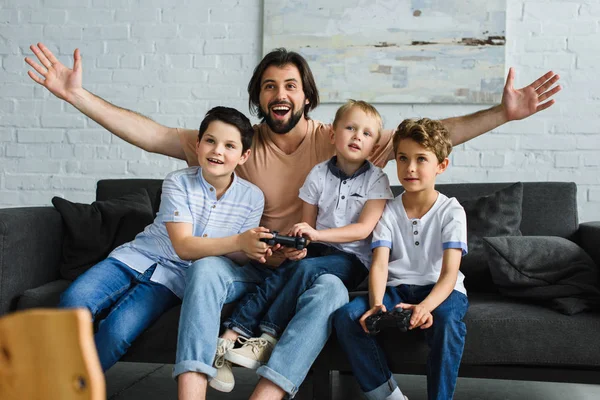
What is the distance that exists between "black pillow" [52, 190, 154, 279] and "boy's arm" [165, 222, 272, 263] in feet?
1.49

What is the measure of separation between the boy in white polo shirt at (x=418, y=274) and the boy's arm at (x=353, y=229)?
0.08ft

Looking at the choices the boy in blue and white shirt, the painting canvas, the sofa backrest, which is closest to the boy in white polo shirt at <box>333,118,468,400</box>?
the boy in blue and white shirt

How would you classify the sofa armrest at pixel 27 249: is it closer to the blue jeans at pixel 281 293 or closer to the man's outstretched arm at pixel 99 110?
the man's outstretched arm at pixel 99 110

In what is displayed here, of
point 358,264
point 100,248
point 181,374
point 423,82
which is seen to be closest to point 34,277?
point 100,248

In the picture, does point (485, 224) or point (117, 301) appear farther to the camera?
point (485, 224)

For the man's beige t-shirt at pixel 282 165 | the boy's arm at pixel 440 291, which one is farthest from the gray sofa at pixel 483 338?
the man's beige t-shirt at pixel 282 165

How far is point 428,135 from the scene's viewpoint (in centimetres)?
195

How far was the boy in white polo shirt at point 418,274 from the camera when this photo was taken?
1.74 meters

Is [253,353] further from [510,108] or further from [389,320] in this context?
[510,108]

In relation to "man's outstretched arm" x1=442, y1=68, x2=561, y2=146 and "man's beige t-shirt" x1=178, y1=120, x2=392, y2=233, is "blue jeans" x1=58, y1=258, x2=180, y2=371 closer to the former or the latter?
"man's beige t-shirt" x1=178, y1=120, x2=392, y2=233

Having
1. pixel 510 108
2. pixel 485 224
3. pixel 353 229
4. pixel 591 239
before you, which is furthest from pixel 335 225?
pixel 591 239

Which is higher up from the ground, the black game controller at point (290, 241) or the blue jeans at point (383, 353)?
the black game controller at point (290, 241)

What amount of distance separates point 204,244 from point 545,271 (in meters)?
1.03

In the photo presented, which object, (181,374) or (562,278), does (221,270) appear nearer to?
(181,374)
